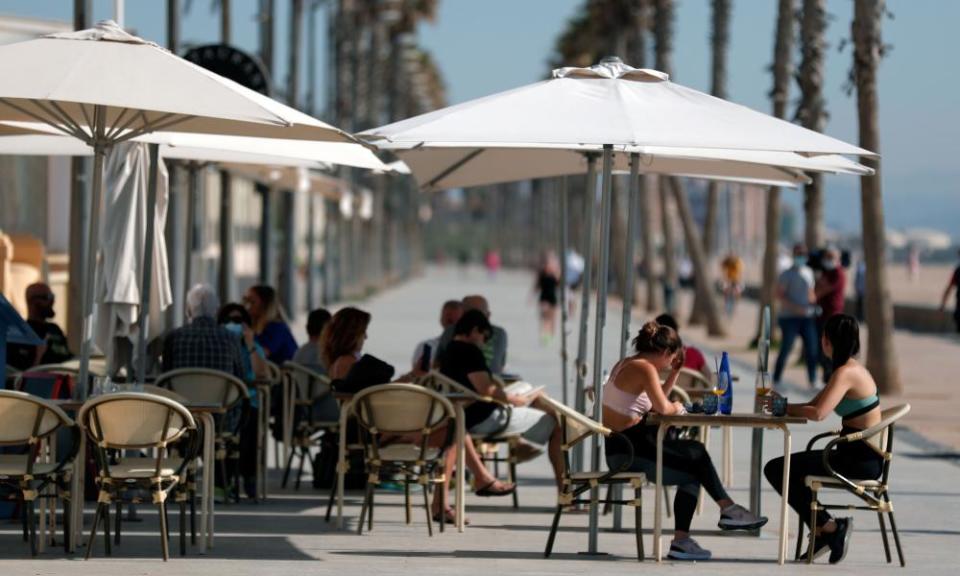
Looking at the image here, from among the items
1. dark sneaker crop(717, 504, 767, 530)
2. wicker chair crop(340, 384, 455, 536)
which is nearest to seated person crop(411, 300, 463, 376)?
wicker chair crop(340, 384, 455, 536)

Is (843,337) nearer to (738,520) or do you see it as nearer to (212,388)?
(738,520)

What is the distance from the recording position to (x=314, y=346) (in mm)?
12266

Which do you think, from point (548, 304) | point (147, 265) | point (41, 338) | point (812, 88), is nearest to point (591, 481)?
point (147, 265)

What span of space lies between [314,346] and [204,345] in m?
1.49

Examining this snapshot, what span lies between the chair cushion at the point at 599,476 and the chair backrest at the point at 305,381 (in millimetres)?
2865

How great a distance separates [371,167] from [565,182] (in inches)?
65.3

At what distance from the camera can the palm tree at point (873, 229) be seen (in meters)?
20.0

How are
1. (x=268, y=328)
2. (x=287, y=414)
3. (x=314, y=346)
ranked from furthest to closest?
(x=268, y=328) < (x=314, y=346) < (x=287, y=414)

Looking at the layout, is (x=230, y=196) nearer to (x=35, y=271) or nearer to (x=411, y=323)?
(x=35, y=271)

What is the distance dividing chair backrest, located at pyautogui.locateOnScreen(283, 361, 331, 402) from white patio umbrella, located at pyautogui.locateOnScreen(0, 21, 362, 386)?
2.42 metres

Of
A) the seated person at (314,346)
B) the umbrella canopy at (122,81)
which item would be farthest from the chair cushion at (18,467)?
the seated person at (314,346)

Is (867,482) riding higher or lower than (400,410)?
lower

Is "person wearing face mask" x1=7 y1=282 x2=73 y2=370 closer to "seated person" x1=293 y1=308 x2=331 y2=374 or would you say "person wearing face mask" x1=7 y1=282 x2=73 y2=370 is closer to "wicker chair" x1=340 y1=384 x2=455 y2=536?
"seated person" x1=293 y1=308 x2=331 y2=374

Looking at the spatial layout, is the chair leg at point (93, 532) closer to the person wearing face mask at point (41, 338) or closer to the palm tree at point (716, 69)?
the person wearing face mask at point (41, 338)
